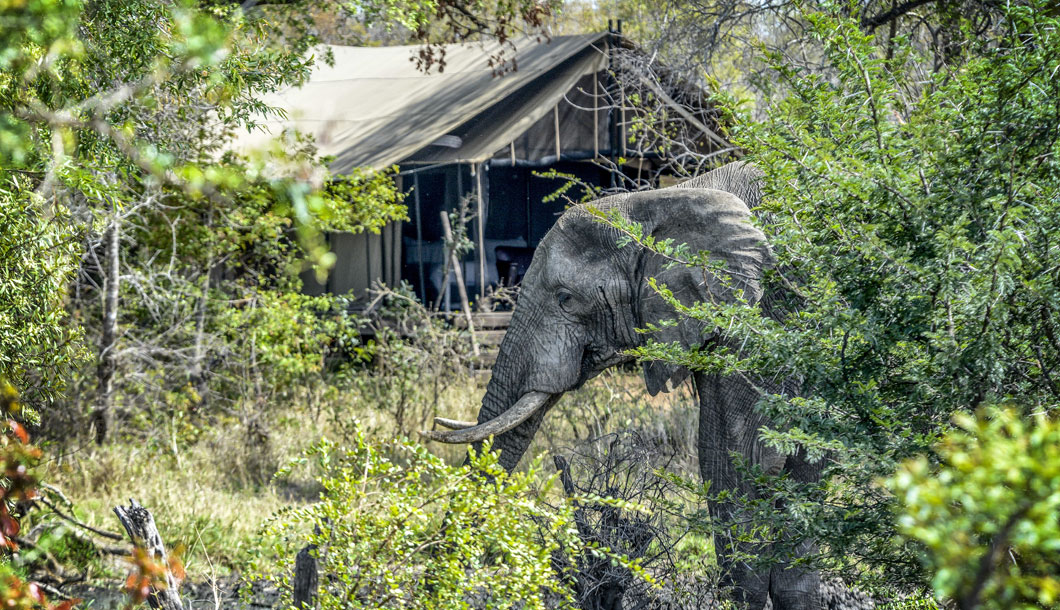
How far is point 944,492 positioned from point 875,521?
1.83 m

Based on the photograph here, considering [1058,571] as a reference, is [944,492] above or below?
above

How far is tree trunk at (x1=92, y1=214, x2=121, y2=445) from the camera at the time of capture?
786 centimetres

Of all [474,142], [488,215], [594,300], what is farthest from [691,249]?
[488,215]

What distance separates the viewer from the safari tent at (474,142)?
442 inches

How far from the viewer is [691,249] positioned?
5078 millimetres

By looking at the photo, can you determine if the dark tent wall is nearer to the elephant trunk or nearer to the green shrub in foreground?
the elephant trunk

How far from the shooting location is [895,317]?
3.06m

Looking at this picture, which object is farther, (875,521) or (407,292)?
(407,292)

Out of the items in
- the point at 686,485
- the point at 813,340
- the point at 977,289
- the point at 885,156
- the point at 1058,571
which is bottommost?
the point at 686,485

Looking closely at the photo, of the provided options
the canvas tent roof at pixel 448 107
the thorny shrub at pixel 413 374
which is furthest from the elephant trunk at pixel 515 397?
the canvas tent roof at pixel 448 107

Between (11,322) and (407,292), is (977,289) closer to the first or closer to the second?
(11,322)

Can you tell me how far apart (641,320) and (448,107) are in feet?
23.0

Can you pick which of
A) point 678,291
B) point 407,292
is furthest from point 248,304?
point 678,291

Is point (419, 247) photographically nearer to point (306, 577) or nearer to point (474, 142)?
point (474, 142)
